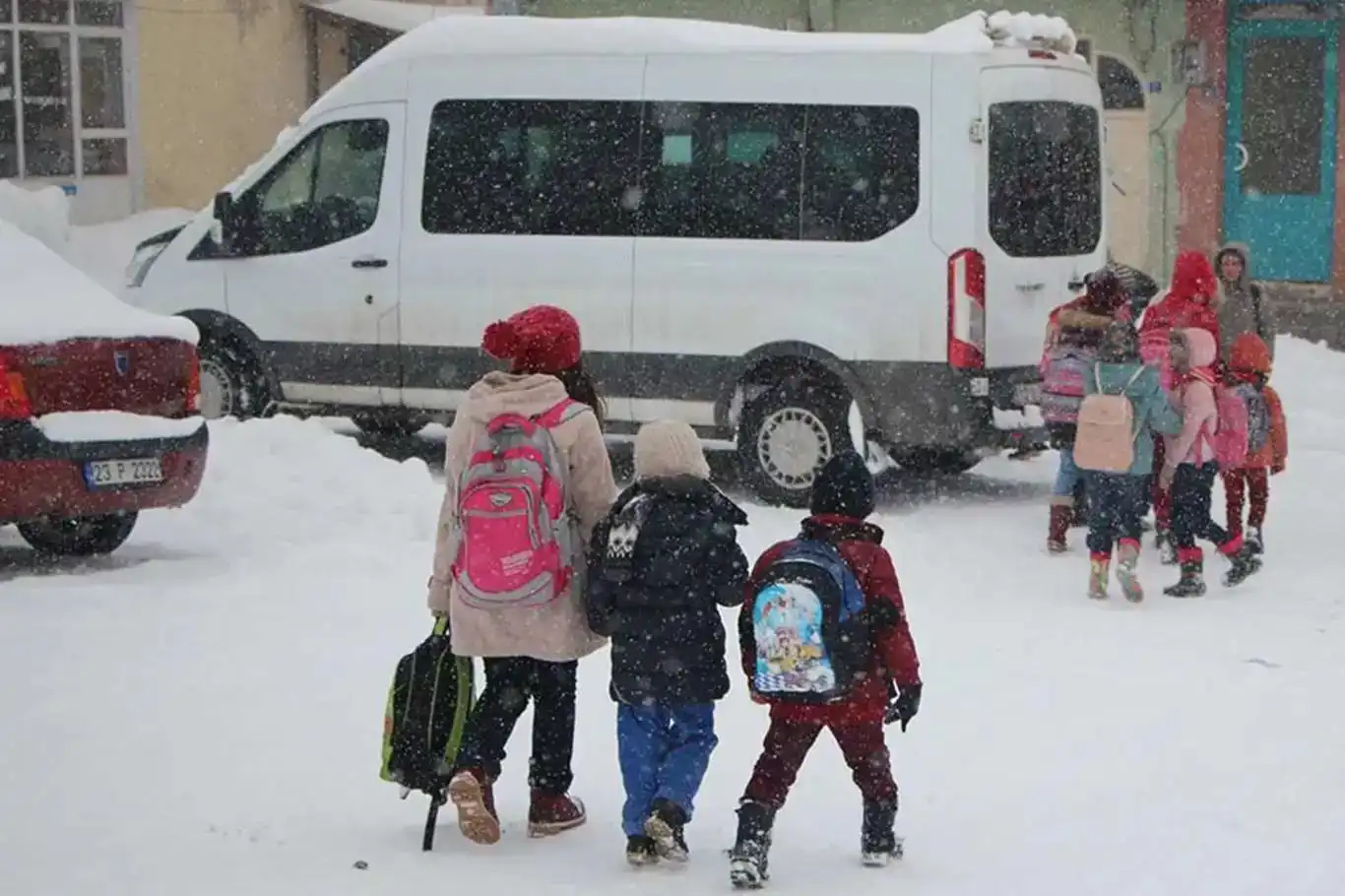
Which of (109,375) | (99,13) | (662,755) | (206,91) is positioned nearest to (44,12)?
(99,13)

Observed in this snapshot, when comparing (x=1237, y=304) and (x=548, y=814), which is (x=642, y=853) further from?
(x=1237, y=304)

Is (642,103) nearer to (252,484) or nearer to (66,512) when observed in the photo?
(252,484)

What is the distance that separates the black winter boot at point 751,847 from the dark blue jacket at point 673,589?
12.7 inches

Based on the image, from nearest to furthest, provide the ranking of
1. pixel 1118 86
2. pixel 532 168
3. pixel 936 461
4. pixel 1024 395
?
pixel 1024 395
pixel 532 168
pixel 936 461
pixel 1118 86

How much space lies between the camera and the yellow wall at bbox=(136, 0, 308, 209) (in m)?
25.9

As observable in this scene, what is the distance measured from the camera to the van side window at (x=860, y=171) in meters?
12.9

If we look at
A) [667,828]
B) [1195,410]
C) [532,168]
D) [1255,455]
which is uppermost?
[532,168]

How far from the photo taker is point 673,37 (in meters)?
13.5

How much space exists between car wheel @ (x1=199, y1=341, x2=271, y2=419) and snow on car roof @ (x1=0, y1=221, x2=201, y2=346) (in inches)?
126

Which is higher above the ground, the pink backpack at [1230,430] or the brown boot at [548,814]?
the pink backpack at [1230,430]

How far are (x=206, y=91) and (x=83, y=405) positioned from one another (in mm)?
16601

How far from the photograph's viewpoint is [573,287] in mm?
13562

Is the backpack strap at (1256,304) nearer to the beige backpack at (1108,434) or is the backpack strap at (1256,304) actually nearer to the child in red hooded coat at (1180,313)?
the child in red hooded coat at (1180,313)

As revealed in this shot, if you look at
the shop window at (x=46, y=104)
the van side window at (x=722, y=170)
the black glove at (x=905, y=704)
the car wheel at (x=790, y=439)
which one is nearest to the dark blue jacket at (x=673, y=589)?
the black glove at (x=905, y=704)
